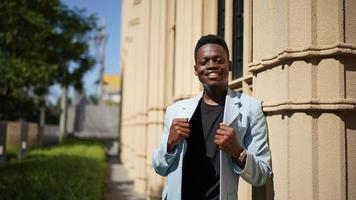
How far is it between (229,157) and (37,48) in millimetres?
18646

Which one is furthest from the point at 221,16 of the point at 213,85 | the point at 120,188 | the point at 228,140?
the point at 120,188

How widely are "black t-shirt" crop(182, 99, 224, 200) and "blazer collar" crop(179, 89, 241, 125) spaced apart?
0.06 m

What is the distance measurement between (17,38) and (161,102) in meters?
10.2

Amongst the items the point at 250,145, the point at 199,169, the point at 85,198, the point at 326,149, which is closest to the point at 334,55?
the point at 326,149

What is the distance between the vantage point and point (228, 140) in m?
2.47

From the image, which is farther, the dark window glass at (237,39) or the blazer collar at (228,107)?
the dark window glass at (237,39)

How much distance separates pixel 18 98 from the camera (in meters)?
19.7

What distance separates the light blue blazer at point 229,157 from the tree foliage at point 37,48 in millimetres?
16720

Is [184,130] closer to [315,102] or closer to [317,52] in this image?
[315,102]

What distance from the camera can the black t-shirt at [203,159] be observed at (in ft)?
8.84

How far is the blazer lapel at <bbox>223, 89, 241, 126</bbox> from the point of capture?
270 cm

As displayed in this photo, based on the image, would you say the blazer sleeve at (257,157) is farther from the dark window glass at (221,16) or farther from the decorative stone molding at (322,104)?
the dark window glass at (221,16)

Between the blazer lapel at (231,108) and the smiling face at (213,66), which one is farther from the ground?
the smiling face at (213,66)

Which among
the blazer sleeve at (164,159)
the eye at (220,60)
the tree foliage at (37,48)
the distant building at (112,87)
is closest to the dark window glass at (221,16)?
the eye at (220,60)
